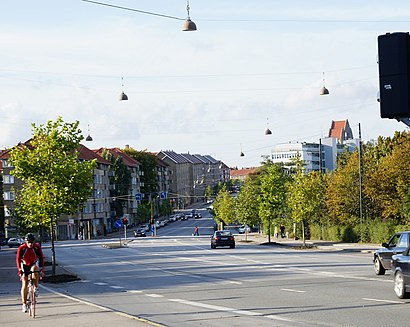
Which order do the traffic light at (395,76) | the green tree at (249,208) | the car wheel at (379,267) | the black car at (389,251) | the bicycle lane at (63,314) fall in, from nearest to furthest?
the traffic light at (395,76) → the bicycle lane at (63,314) → the black car at (389,251) → the car wheel at (379,267) → the green tree at (249,208)

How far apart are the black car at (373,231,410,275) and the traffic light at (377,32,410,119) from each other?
14.3 meters

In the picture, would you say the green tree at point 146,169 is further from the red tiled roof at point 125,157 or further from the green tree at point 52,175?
the green tree at point 52,175

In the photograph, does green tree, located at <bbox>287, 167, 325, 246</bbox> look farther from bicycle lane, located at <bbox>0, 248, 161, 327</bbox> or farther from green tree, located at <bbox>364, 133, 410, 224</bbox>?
bicycle lane, located at <bbox>0, 248, 161, 327</bbox>

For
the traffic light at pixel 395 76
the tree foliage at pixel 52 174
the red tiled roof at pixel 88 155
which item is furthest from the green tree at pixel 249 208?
the traffic light at pixel 395 76

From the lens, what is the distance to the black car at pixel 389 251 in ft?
76.2

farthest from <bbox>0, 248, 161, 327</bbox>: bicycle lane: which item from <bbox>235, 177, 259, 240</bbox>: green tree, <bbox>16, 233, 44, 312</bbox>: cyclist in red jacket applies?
<bbox>235, 177, 259, 240</bbox>: green tree

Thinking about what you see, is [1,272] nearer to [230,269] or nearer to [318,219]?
[230,269]

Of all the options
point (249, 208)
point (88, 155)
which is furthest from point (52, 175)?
point (88, 155)

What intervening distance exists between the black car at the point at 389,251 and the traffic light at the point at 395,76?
14253mm

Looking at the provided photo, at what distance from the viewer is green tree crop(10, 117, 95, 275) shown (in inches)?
1163

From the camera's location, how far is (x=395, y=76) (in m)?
9.21

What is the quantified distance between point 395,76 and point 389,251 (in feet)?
54.2

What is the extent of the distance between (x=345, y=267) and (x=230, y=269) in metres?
4.70

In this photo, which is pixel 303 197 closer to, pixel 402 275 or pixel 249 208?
pixel 249 208
